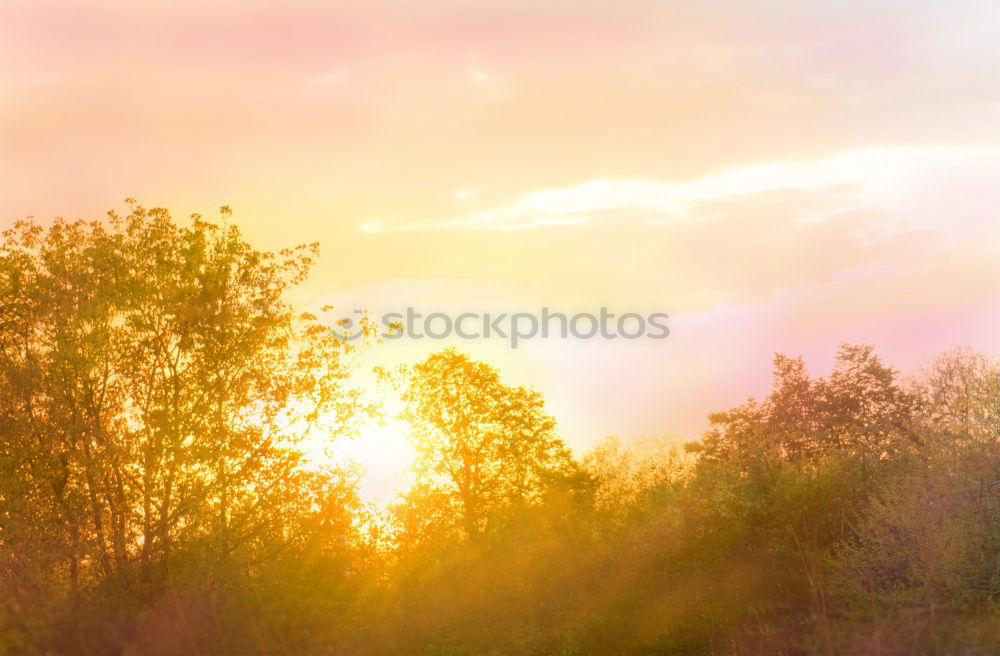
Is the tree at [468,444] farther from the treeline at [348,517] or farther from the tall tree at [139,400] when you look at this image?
the tall tree at [139,400]

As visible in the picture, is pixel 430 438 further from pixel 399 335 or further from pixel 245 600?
pixel 245 600

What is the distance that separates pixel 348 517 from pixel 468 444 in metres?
22.8

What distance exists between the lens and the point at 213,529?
1194 inches

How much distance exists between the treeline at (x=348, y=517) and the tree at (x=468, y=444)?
139 millimetres

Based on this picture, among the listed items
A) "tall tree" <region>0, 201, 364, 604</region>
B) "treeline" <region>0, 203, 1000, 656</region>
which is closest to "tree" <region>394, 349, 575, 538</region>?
"treeline" <region>0, 203, 1000, 656</region>

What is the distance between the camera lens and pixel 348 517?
1347 inches

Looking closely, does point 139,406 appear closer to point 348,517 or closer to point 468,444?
point 348,517

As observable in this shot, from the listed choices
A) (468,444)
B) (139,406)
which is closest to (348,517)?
(139,406)

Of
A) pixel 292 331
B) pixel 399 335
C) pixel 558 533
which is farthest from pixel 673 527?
pixel 292 331

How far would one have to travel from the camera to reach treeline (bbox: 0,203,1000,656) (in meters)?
19.0

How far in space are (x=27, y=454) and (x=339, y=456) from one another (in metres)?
10.6

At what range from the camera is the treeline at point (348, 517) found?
19.0 meters

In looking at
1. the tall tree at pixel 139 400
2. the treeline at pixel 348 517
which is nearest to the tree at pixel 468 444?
the treeline at pixel 348 517

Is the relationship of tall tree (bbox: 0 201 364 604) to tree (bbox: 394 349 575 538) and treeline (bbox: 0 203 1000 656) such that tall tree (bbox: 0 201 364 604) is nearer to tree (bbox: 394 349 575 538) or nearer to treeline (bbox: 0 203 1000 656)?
treeline (bbox: 0 203 1000 656)
